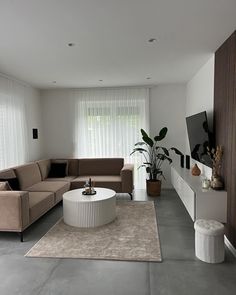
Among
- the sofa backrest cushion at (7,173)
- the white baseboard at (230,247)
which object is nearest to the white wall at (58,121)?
the sofa backrest cushion at (7,173)

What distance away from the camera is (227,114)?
2973mm

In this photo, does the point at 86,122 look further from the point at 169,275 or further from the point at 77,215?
the point at 169,275

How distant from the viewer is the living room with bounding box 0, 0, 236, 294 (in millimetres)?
2270

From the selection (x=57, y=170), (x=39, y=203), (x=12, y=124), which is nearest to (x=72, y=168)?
(x=57, y=170)

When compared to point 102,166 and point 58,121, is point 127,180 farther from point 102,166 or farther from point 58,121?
point 58,121

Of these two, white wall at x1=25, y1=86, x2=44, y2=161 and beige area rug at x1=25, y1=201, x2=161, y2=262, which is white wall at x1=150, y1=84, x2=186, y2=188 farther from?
white wall at x1=25, y1=86, x2=44, y2=161

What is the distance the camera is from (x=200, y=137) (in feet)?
12.5

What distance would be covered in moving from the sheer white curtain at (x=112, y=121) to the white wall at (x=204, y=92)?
4.02ft

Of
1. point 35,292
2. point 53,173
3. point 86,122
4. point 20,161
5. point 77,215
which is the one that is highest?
point 86,122

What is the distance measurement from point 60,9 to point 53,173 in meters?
4.00

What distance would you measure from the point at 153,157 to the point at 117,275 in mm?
3713

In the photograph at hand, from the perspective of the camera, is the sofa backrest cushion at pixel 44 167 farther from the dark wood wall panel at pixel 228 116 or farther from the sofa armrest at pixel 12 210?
the dark wood wall panel at pixel 228 116

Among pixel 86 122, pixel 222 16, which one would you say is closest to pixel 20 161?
pixel 86 122

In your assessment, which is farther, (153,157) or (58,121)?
(58,121)
